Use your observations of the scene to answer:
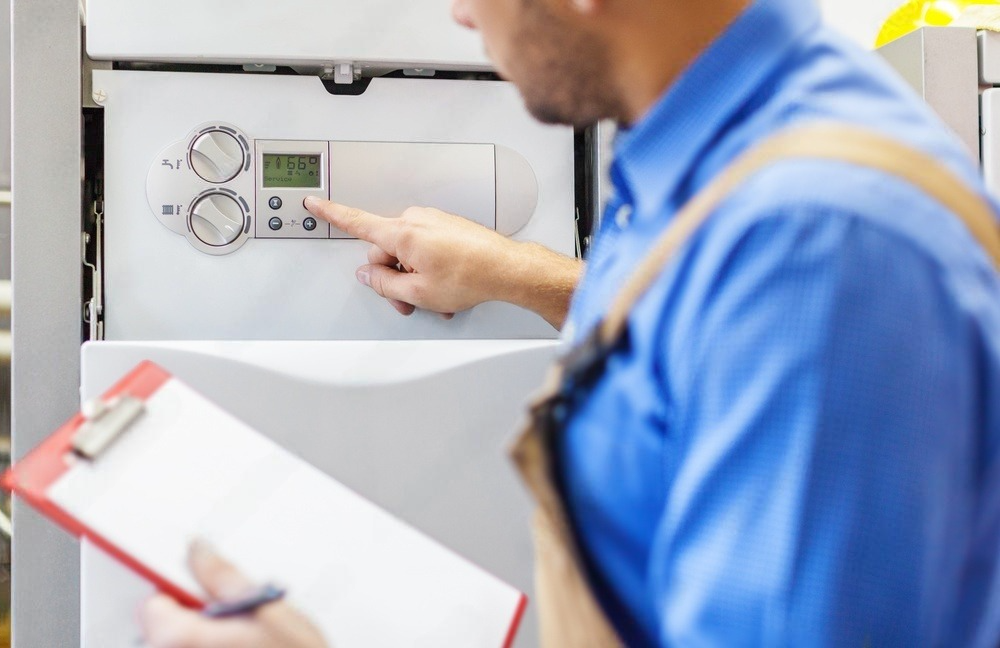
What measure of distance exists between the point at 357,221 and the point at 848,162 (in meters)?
0.76

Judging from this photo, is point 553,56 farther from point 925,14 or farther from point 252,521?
point 925,14

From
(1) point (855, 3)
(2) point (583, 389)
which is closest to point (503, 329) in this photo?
(2) point (583, 389)

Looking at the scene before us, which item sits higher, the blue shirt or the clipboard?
the blue shirt

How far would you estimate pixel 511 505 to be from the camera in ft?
3.67

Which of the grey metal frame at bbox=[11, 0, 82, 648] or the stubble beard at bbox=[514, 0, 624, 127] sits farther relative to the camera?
the grey metal frame at bbox=[11, 0, 82, 648]

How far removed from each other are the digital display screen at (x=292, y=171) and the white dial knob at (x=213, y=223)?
6cm

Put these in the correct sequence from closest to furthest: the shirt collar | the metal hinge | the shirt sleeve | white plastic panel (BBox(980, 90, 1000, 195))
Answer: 1. the shirt sleeve
2. the shirt collar
3. the metal hinge
4. white plastic panel (BBox(980, 90, 1000, 195))

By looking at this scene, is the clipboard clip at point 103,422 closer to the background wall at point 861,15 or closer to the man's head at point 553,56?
the man's head at point 553,56

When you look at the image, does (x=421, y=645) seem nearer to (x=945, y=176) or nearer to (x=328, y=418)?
(x=328, y=418)

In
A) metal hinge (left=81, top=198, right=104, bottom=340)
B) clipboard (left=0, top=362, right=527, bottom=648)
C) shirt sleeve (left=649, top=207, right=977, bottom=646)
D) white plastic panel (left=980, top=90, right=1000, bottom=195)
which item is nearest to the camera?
shirt sleeve (left=649, top=207, right=977, bottom=646)

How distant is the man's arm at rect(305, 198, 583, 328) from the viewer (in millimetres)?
1210

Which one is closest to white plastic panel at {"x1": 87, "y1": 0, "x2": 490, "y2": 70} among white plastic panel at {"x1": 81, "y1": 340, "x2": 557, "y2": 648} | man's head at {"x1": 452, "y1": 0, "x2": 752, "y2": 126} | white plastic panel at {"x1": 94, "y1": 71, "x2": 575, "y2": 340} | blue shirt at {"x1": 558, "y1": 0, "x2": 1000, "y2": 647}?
white plastic panel at {"x1": 94, "y1": 71, "x2": 575, "y2": 340}

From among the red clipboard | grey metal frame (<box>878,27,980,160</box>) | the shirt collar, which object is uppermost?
grey metal frame (<box>878,27,980,160</box>)

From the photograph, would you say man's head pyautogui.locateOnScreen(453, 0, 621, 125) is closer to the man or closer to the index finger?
the man
